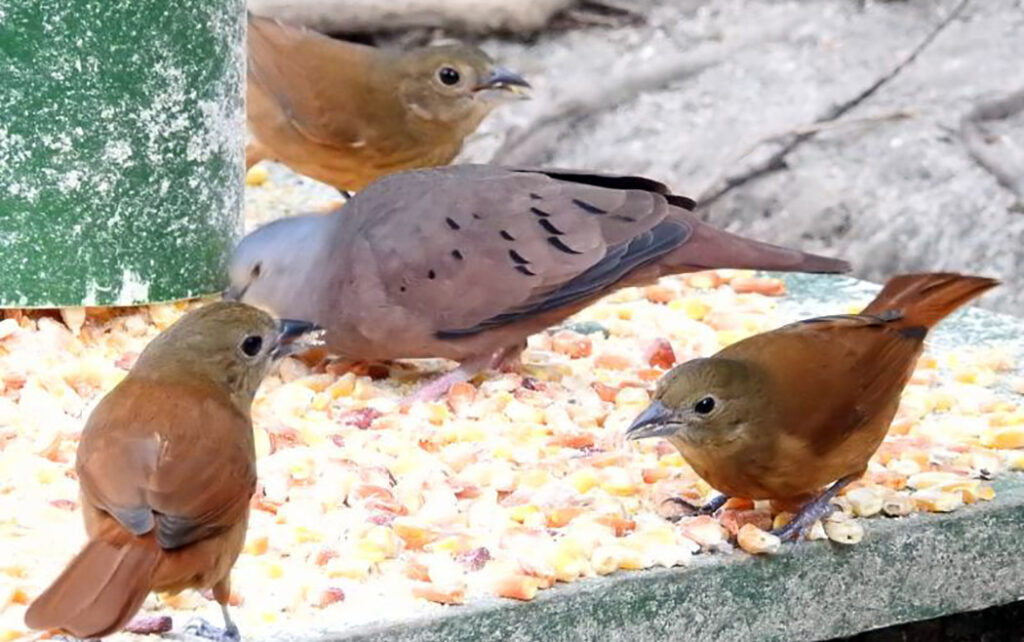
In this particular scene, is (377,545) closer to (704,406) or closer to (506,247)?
(704,406)

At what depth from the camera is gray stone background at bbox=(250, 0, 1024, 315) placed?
8.35 meters

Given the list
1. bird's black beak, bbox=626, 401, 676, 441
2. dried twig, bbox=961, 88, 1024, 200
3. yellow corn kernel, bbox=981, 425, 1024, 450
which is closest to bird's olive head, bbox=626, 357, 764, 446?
bird's black beak, bbox=626, 401, 676, 441

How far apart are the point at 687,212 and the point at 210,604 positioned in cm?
195

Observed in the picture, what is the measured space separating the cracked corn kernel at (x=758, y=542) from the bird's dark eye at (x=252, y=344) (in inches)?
40.3

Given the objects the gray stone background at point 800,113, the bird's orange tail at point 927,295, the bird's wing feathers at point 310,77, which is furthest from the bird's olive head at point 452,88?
the bird's orange tail at point 927,295

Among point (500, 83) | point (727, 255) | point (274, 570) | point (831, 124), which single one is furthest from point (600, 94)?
point (274, 570)

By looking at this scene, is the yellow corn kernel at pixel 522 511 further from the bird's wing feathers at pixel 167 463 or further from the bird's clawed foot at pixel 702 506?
the bird's wing feathers at pixel 167 463

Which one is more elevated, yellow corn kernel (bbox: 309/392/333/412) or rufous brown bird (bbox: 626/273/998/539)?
rufous brown bird (bbox: 626/273/998/539)

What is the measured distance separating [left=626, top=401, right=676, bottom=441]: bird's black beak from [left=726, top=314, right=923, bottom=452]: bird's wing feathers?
230mm

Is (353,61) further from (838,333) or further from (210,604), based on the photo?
(210,604)

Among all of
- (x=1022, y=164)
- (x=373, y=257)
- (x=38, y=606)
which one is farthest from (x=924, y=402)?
(x=1022, y=164)

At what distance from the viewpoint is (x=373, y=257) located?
516cm

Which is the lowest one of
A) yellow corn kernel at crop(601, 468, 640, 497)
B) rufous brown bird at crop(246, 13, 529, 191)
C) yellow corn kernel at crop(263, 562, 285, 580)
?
rufous brown bird at crop(246, 13, 529, 191)

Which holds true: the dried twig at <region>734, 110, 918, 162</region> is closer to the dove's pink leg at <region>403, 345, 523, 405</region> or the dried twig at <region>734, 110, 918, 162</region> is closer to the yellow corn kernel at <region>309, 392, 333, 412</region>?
the dove's pink leg at <region>403, 345, 523, 405</region>
